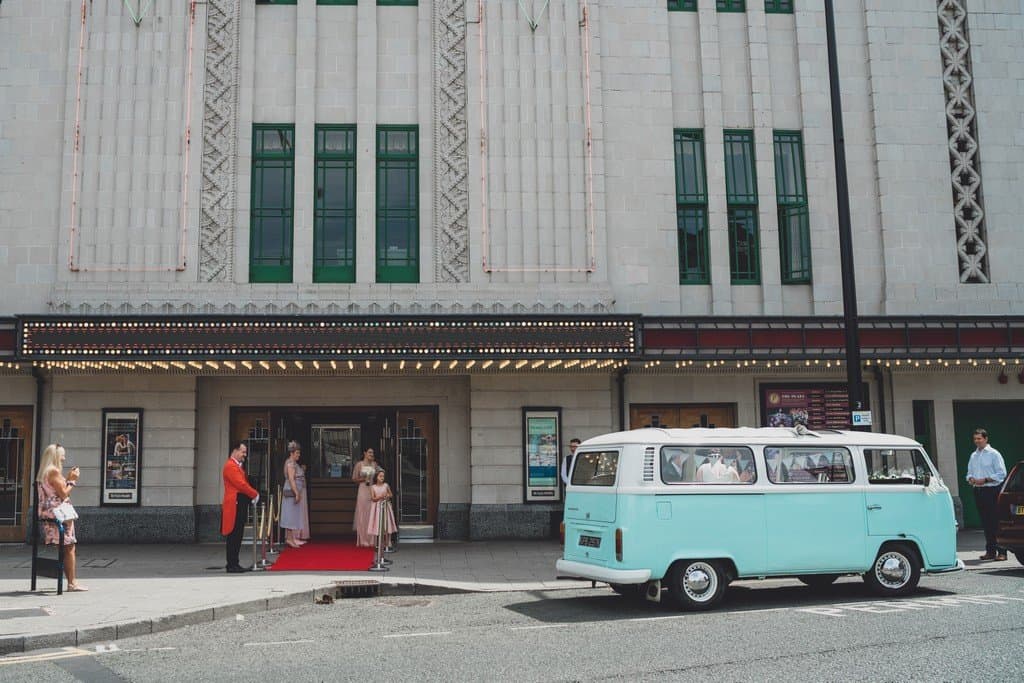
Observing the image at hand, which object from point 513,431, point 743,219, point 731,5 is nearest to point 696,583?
point 513,431

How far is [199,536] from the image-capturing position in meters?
18.0

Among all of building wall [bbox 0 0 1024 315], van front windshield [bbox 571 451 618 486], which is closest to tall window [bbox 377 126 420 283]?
building wall [bbox 0 0 1024 315]

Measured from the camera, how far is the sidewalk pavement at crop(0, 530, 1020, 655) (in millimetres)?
9953

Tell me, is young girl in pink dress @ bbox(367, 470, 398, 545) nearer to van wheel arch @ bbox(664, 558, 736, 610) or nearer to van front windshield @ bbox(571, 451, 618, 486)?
van front windshield @ bbox(571, 451, 618, 486)

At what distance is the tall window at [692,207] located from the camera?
750 inches

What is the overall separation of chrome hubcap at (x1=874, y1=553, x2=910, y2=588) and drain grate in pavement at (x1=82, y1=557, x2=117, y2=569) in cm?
1119

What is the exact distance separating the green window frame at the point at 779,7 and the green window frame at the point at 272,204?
10242 mm

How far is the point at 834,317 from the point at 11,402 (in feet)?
50.7

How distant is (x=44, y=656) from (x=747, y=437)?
7797 millimetres

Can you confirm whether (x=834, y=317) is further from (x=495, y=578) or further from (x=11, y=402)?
(x=11, y=402)

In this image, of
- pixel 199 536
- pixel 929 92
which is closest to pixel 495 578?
pixel 199 536

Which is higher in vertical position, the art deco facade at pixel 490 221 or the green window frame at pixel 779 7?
the green window frame at pixel 779 7

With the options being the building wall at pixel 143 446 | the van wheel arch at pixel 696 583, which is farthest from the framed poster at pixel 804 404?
the building wall at pixel 143 446

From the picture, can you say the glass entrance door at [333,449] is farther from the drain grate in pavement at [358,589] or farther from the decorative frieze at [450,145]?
the drain grate in pavement at [358,589]
